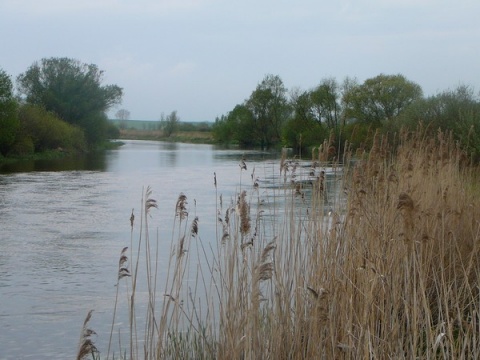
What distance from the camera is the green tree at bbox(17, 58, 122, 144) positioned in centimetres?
5781

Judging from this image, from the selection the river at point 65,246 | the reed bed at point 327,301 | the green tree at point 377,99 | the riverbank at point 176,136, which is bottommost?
the riverbank at point 176,136

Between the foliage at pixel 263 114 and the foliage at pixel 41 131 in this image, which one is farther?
the foliage at pixel 263 114

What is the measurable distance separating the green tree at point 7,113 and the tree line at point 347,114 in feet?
41.6

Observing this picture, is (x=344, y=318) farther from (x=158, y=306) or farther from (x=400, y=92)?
(x=400, y=92)

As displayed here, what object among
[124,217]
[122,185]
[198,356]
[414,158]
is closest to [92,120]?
[122,185]

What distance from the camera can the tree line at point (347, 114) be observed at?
54.9 ft

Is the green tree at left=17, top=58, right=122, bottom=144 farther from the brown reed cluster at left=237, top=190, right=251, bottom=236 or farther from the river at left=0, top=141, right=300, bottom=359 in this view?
the brown reed cluster at left=237, top=190, right=251, bottom=236

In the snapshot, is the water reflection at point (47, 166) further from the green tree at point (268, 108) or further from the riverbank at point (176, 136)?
the riverbank at point (176, 136)

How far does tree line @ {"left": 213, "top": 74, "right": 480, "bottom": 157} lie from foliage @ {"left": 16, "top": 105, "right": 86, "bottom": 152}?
13.4m

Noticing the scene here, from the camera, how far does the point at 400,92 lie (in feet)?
137

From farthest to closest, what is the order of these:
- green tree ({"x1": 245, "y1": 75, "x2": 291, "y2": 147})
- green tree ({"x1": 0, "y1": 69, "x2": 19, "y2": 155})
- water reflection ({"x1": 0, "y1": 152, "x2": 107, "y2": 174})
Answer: green tree ({"x1": 245, "y1": 75, "x2": 291, "y2": 147}), green tree ({"x1": 0, "y1": 69, "x2": 19, "y2": 155}), water reflection ({"x1": 0, "y1": 152, "x2": 107, "y2": 174})

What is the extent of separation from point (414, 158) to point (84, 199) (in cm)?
1085

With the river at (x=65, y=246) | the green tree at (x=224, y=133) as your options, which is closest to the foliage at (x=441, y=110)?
the river at (x=65, y=246)

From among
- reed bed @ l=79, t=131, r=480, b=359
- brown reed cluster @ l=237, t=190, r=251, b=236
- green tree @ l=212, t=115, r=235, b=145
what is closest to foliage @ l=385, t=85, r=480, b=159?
reed bed @ l=79, t=131, r=480, b=359
